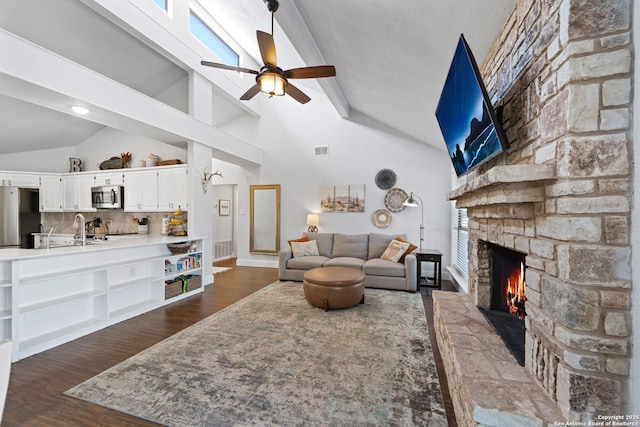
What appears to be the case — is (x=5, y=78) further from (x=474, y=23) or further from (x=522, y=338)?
(x=522, y=338)

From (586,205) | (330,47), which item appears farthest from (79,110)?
(586,205)

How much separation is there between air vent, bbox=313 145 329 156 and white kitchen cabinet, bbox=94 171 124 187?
3.92 metres

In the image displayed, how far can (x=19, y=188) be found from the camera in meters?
5.14

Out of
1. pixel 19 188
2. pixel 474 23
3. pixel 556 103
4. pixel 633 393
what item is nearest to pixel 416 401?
pixel 633 393

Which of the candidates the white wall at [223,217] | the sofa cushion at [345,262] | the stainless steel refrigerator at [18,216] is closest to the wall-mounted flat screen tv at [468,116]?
the sofa cushion at [345,262]

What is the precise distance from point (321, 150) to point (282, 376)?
189 inches

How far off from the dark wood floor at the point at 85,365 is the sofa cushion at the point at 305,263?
1149 mm

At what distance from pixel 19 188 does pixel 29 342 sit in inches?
172

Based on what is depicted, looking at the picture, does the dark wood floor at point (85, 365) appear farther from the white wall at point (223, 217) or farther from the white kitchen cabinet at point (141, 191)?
the white wall at point (223, 217)

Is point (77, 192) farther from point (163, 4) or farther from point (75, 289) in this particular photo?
point (163, 4)

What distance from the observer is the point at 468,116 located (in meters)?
1.80

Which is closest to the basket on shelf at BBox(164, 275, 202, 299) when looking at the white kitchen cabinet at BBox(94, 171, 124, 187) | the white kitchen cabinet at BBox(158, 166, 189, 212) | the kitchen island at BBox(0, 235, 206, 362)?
the kitchen island at BBox(0, 235, 206, 362)

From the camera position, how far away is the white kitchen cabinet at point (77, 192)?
5484 millimetres

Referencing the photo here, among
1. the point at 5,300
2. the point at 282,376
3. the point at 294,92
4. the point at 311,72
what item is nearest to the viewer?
the point at 282,376
